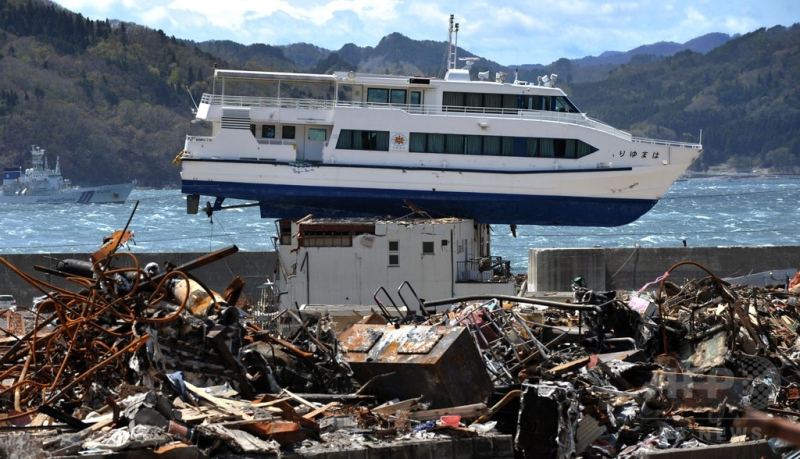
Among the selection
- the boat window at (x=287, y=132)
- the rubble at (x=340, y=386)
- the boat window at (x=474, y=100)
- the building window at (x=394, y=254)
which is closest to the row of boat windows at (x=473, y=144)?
the boat window at (x=474, y=100)

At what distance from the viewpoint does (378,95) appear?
34.7m

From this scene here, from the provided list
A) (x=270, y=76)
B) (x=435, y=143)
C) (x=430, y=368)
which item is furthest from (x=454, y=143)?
(x=430, y=368)

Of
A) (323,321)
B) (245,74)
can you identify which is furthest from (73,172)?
(323,321)

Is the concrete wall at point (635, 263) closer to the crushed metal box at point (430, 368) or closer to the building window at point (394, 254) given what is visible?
the building window at point (394, 254)

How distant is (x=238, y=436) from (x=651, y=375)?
488 centimetres

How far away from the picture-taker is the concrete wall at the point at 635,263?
3344 cm

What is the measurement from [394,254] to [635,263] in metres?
9.67

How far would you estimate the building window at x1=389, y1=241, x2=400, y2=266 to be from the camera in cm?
2742

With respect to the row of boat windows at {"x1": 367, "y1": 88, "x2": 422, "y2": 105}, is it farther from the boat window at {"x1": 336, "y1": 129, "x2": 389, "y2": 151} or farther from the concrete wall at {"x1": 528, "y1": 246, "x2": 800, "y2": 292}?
the concrete wall at {"x1": 528, "y1": 246, "x2": 800, "y2": 292}

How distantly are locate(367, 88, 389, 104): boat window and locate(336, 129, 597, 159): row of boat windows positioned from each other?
45.7 inches

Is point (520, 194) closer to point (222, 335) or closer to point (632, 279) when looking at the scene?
point (632, 279)

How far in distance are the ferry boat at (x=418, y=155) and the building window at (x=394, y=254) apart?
6.30 m

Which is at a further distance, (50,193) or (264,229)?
(50,193)

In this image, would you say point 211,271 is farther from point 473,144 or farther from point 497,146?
point 497,146
